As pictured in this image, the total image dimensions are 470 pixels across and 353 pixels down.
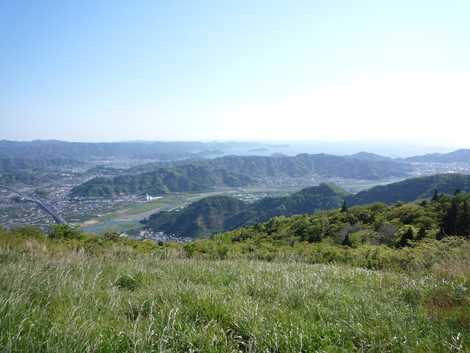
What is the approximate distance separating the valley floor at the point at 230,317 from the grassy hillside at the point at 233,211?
3252 inches

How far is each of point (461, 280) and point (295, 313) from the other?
234 cm

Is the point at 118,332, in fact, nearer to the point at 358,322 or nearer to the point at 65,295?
the point at 65,295

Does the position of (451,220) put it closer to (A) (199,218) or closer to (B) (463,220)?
(B) (463,220)

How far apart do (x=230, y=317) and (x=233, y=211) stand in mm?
97254

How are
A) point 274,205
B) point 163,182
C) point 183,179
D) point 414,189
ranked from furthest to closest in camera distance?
point 183,179, point 163,182, point 274,205, point 414,189

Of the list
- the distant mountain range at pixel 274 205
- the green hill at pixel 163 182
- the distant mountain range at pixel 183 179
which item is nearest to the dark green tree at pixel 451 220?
the distant mountain range at pixel 274 205

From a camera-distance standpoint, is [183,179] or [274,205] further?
[183,179]

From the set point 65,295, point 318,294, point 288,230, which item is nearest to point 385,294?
point 318,294

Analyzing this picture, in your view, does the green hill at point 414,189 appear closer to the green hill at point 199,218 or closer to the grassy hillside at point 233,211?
the grassy hillside at point 233,211

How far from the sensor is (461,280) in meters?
3.68

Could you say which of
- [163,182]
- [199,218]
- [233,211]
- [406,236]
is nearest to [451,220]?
[406,236]

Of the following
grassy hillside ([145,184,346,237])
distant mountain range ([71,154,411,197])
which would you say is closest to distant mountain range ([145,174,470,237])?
grassy hillside ([145,184,346,237])

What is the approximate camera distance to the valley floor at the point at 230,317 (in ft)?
6.66

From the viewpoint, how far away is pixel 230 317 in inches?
102
